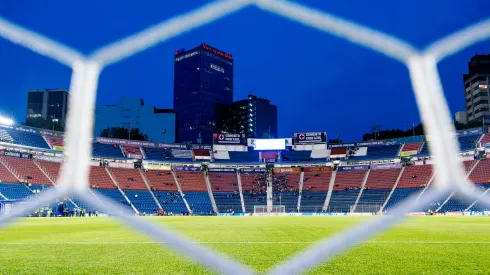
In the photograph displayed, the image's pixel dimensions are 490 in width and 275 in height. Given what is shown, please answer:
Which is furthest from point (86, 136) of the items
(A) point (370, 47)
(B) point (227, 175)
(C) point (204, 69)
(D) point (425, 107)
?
(C) point (204, 69)

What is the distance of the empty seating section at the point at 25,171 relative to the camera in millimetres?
38875

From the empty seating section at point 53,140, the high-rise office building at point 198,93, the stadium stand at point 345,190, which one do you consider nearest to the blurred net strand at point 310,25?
the stadium stand at point 345,190

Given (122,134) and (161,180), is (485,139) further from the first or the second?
(122,134)

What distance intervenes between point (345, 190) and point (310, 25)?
48596 millimetres

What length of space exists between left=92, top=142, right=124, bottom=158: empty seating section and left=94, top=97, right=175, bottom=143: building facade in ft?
129

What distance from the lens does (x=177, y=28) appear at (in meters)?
3.44

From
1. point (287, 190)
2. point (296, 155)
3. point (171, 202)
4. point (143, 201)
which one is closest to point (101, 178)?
point (143, 201)

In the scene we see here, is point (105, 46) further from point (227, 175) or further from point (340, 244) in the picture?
point (227, 175)

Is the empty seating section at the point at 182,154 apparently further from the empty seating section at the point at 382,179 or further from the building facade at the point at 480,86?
the building facade at the point at 480,86

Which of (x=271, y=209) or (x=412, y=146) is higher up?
(x=412, y=146)

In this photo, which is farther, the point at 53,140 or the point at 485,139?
the point at 485,139

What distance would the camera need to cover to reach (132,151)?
5416cm

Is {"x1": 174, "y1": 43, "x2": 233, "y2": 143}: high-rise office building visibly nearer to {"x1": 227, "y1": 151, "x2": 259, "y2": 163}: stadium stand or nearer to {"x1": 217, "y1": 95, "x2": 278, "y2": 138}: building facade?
{"x1": 217, "y1": 95, "x2": 278, "y2": 138}: building facade

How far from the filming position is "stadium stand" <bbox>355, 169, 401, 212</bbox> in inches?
1773
